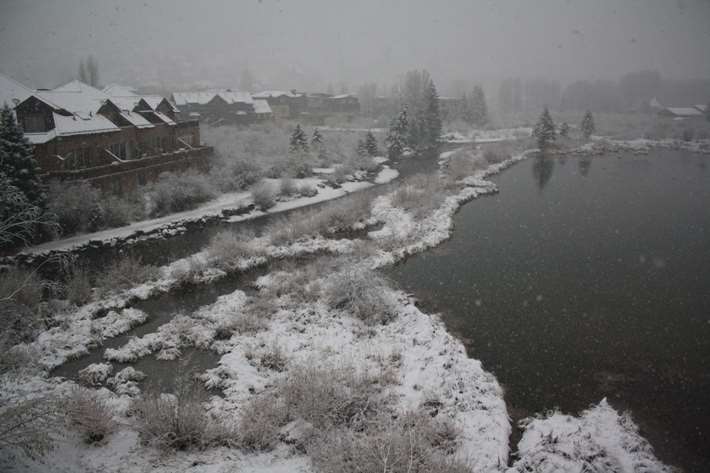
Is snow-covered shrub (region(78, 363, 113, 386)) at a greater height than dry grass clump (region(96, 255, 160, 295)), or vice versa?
dry grass clump (region(96, 255, 160, 295))

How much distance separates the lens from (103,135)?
1236 inches

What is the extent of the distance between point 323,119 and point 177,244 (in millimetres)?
69768

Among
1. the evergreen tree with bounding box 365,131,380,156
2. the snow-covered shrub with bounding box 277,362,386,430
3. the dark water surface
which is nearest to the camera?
the snow-covered shrub with bounding box 277,362,386,430

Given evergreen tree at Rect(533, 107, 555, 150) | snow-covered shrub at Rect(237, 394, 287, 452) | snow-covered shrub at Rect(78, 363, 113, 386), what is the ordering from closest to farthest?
snow-covered shrub at Rect(237, 394, 287, 452) < snow-covered shrub at Rect(78, 363, 113, 386) < evergreen tree at Rect(533, 107, 555, 150)

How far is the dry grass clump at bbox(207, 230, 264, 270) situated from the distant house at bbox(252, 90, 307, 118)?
6881cm

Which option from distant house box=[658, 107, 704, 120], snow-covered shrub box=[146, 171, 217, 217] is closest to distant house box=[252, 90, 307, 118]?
snow-covered shrub box=[146, 171, 217, 217]

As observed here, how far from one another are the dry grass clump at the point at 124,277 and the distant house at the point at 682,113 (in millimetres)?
121427

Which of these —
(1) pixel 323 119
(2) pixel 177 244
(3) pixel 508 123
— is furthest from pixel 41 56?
(2) pixel 177 244

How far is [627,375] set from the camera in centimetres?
1357

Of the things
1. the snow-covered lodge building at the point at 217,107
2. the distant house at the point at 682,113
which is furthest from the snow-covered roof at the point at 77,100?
the distant house at the point at 682,113

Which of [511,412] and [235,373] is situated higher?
[235,373]

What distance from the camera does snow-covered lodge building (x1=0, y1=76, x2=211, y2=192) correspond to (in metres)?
28.1

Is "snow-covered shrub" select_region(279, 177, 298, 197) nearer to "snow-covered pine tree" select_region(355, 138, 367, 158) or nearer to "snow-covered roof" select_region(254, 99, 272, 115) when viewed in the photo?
"snow-covered pine tree" select_region(355, 138, 367, 158)

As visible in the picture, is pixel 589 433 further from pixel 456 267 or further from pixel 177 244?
pixel 177 244
